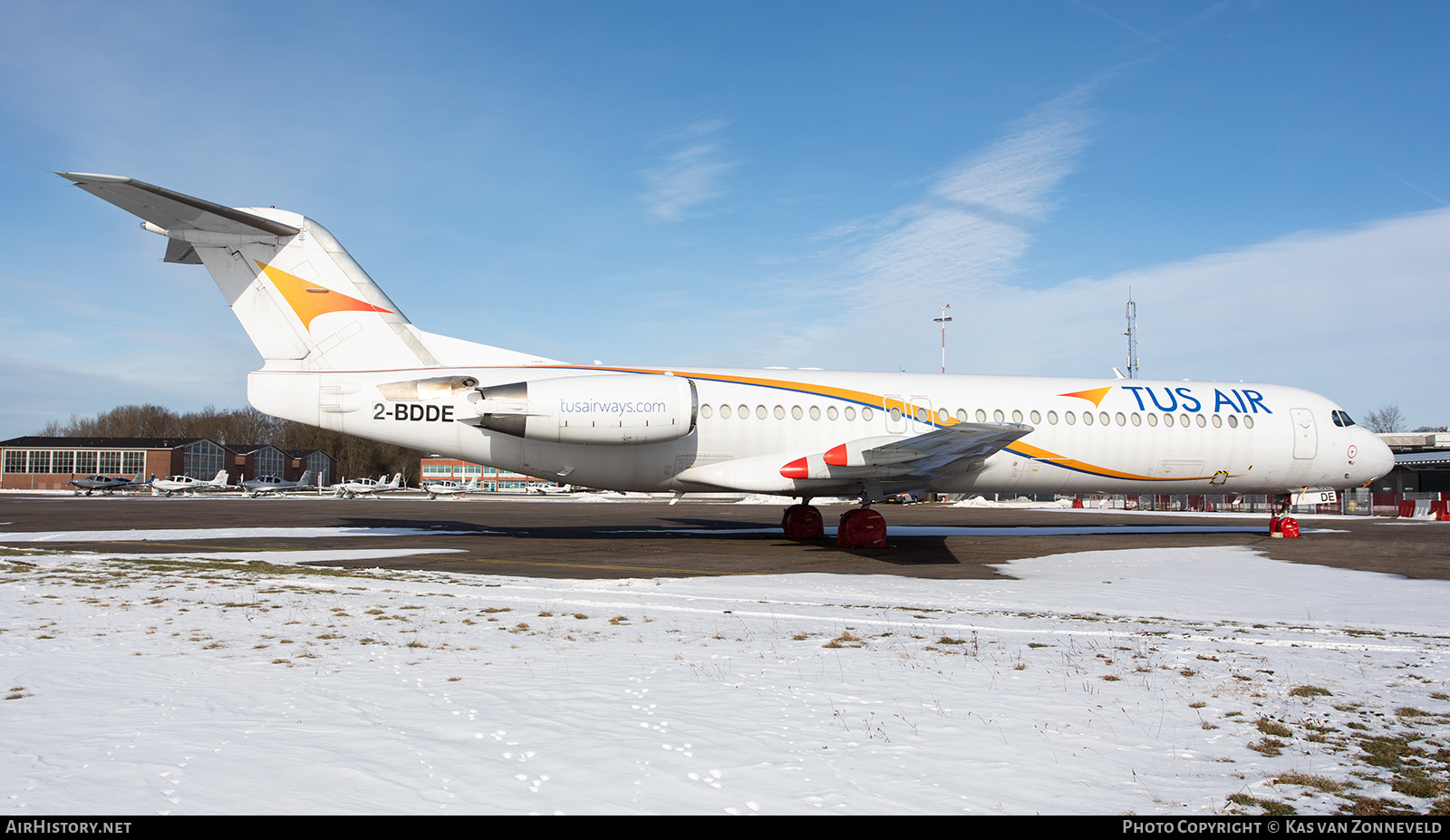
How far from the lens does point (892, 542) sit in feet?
59.6

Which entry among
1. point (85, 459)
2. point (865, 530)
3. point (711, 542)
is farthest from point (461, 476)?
point (865, 530)

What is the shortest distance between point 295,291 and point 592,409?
5.66 m

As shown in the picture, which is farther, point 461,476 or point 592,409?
point 461,476

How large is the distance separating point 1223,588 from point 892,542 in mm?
7614

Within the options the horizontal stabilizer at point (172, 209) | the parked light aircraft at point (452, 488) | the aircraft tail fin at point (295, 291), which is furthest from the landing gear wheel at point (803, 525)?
the parked light aircraft at point (452, 488)

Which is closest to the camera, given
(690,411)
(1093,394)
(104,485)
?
(690,411)

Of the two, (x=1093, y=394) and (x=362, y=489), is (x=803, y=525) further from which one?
(x=362, y=489)

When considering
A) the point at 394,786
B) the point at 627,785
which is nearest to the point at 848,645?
the point at 627,785

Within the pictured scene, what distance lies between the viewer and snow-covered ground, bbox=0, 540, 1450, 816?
10.8 feet

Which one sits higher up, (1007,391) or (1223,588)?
(1007,391)

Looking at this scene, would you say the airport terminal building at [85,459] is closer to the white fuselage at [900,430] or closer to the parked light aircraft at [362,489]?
the parked light aircraft at [362,489]

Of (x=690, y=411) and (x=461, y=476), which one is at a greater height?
(x=690, y=411)

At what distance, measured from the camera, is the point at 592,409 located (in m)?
14.5
